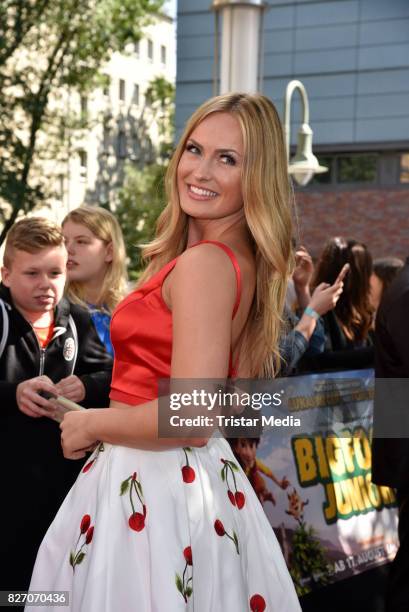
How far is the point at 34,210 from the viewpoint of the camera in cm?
2833

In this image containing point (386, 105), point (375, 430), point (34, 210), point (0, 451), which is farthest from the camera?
point (386, 105)

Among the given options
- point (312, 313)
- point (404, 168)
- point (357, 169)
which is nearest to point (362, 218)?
point (357, 169)

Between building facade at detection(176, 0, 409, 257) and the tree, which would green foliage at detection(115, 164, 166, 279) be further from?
the tree

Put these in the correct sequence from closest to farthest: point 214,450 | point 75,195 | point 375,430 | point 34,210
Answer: point 214,450 < point 375,430 < point 34,210 < point 75,195

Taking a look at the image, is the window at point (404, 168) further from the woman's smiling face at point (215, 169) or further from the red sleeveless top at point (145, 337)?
the red sleeveless top at point (145, 337)

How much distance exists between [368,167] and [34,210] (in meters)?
11.3

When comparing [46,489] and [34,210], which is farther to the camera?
[34,210]

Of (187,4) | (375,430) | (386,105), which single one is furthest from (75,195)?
(375,430)

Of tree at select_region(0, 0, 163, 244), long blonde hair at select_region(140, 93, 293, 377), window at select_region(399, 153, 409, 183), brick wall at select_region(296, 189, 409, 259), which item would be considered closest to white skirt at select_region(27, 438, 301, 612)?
long blonde hair at select_region(140, 93, 293, 377)

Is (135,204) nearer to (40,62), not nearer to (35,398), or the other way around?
(40,62)

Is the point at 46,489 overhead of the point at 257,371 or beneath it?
beneath

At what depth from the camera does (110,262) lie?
4.88 m

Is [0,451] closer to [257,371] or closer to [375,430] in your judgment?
[257,371]

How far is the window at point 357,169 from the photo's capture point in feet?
104
